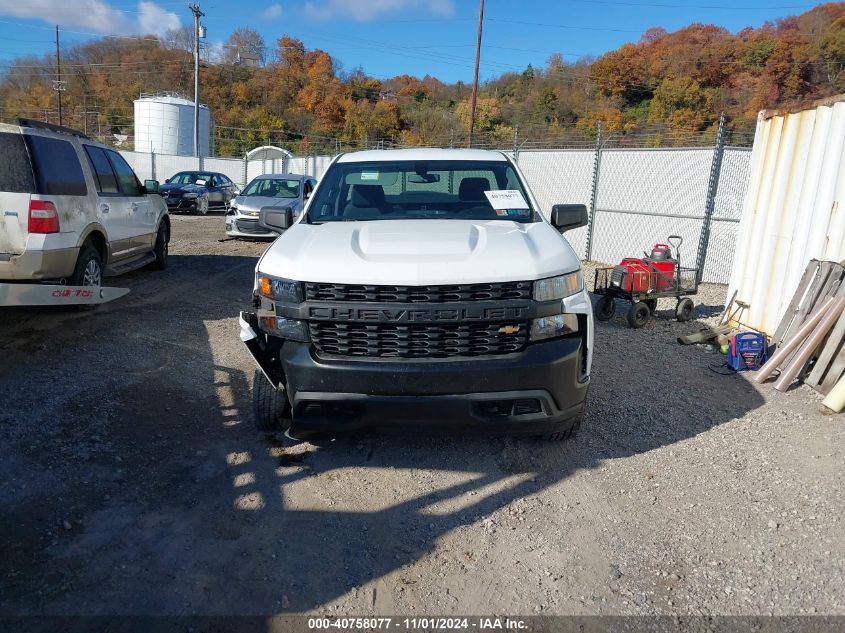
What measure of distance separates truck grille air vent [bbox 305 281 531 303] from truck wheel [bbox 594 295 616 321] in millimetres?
4637

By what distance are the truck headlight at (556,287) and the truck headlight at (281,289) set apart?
4.13ft

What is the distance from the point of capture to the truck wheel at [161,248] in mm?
9276

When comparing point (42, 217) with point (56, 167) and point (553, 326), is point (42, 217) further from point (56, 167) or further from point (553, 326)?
point (553, 326)

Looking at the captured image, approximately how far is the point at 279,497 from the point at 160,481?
0.71m

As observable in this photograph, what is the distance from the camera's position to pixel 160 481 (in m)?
3.39

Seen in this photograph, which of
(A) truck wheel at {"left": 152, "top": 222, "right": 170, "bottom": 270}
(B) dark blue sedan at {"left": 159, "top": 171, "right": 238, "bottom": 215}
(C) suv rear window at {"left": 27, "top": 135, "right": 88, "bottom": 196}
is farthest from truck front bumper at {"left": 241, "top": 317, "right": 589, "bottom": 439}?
(B) dark blue sedan at {"left": 159, "top": 171, "right": 238, "bottom": 215}

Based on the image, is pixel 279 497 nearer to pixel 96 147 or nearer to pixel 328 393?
pixel 328 393

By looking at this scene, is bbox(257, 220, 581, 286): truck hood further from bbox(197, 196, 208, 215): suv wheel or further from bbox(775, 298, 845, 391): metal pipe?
bbox(197, 196, 208, 215): suv wheel

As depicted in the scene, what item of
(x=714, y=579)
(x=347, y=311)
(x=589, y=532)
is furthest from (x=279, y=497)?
(x=714, y=579)

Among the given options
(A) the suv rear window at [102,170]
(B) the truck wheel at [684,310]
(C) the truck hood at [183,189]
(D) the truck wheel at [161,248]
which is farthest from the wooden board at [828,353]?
(C) the truck hood at [183,189]

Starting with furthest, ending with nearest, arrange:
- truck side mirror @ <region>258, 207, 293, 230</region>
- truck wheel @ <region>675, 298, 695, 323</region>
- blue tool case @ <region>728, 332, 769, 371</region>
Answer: truck wheel @ <region>675, 298, 695, 323</region> → blue tool case @ <region>728, 332, 769, 371</region> → truck side mirror @ <region>258, 207, 293, 230</region>

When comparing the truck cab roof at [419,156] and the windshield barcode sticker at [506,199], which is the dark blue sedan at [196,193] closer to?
the truck cab roof at [419,156]

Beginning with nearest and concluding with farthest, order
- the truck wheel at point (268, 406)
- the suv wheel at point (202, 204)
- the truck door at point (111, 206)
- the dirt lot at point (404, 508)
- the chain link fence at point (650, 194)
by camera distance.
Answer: the dirt lot at point (404, 508), the truck wheel at point (268, 406), the truck door at point (111, 206), the chain link fence at point (650, 194), the suv wheel at point (202, 204)

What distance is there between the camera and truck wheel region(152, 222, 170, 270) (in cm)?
928
